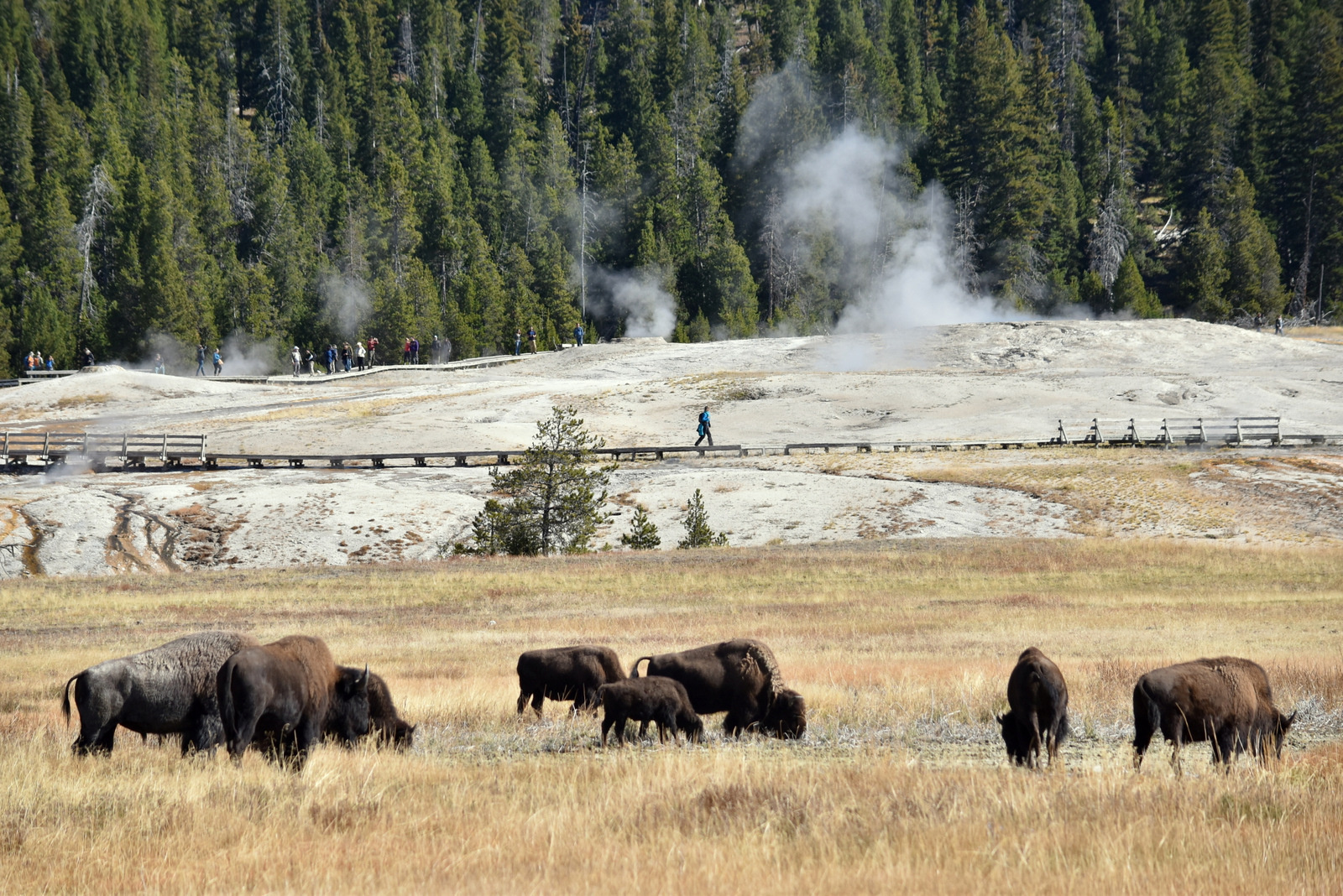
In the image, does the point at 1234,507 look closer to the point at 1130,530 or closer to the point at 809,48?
the point at 1130,530

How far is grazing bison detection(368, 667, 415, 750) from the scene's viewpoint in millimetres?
11453

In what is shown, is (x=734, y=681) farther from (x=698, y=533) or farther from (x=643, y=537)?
(x=698, y=533)

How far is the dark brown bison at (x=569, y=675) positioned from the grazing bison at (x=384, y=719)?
7.00ft

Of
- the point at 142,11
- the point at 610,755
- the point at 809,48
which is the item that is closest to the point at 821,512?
the point at 610,755

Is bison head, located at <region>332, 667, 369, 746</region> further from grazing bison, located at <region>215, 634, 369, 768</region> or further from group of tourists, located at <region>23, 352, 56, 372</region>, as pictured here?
group of tourists, located at <region>23, 352, 56, 372</region>

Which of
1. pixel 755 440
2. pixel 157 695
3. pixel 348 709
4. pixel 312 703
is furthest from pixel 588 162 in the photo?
pixel 157 695

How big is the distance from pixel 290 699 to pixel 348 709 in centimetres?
82

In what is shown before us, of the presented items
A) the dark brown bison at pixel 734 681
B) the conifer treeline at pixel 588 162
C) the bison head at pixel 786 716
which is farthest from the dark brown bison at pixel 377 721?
the conifer treeline at pixel 588 162

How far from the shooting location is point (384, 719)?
11523mm

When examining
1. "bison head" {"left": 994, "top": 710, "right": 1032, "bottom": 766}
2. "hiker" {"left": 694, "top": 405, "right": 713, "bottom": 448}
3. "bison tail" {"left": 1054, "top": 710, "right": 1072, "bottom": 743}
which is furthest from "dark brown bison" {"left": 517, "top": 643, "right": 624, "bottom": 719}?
"hiker" {"left": 694, "top": 405, "right": 713, "bottom": 448}

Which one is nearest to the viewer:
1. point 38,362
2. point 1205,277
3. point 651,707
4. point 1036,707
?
point 1036,707

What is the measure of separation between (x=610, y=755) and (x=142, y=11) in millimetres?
152646

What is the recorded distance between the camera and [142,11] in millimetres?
141625

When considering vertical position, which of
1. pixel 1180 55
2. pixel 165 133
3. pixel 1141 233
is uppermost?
pixel 1180 55
